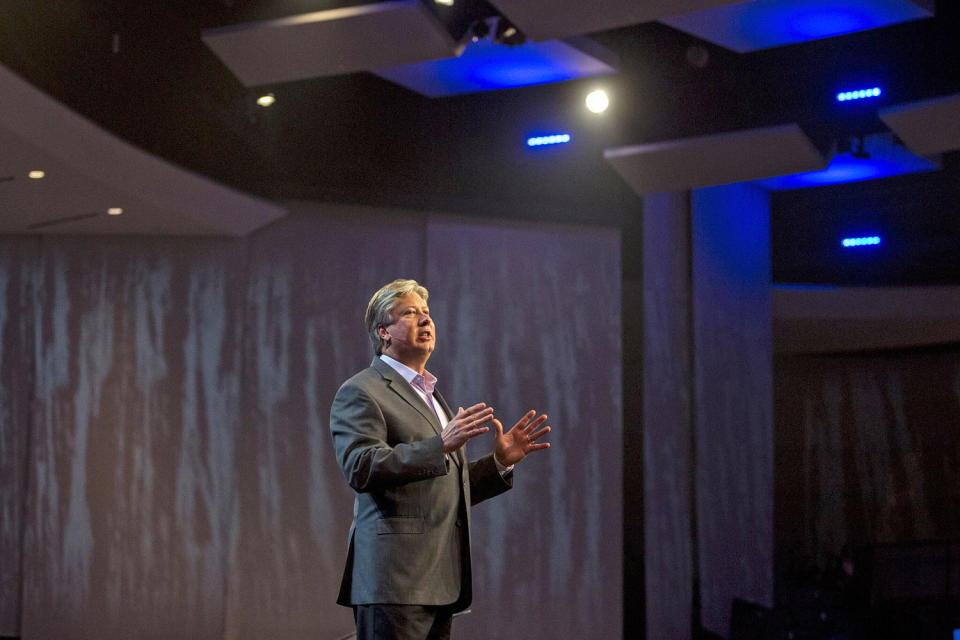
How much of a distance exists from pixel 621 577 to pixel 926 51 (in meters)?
3.59

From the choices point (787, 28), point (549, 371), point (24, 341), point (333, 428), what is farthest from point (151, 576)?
point (787, 28)

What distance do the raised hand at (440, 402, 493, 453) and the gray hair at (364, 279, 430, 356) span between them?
0.42 metres

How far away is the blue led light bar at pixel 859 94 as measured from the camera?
5109 millimetres

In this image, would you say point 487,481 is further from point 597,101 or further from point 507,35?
point 597,101

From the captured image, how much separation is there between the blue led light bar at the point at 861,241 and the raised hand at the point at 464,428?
6507 mm

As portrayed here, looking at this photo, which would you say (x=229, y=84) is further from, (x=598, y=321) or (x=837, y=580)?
(x=837, y=580)

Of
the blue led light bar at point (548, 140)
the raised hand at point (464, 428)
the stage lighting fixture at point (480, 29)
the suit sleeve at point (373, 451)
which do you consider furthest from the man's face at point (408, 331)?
the blue led light bar at point (548, 140)

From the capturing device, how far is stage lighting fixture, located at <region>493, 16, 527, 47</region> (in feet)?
15.7

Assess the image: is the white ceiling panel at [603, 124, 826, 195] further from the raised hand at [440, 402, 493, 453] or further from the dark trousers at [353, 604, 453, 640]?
the dark trousers at [353, 604, 453, 640]

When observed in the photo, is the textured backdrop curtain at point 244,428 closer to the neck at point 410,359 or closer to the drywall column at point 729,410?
the drywall column at point 729,410

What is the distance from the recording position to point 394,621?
2.27m

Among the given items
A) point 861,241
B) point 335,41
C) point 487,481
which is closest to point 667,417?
point 861,241

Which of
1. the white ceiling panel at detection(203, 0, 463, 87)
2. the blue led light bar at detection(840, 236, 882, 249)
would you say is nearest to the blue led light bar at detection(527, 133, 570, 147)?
the white ceiling panel at detection(203, 0, 463, 87)

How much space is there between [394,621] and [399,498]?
28cm
